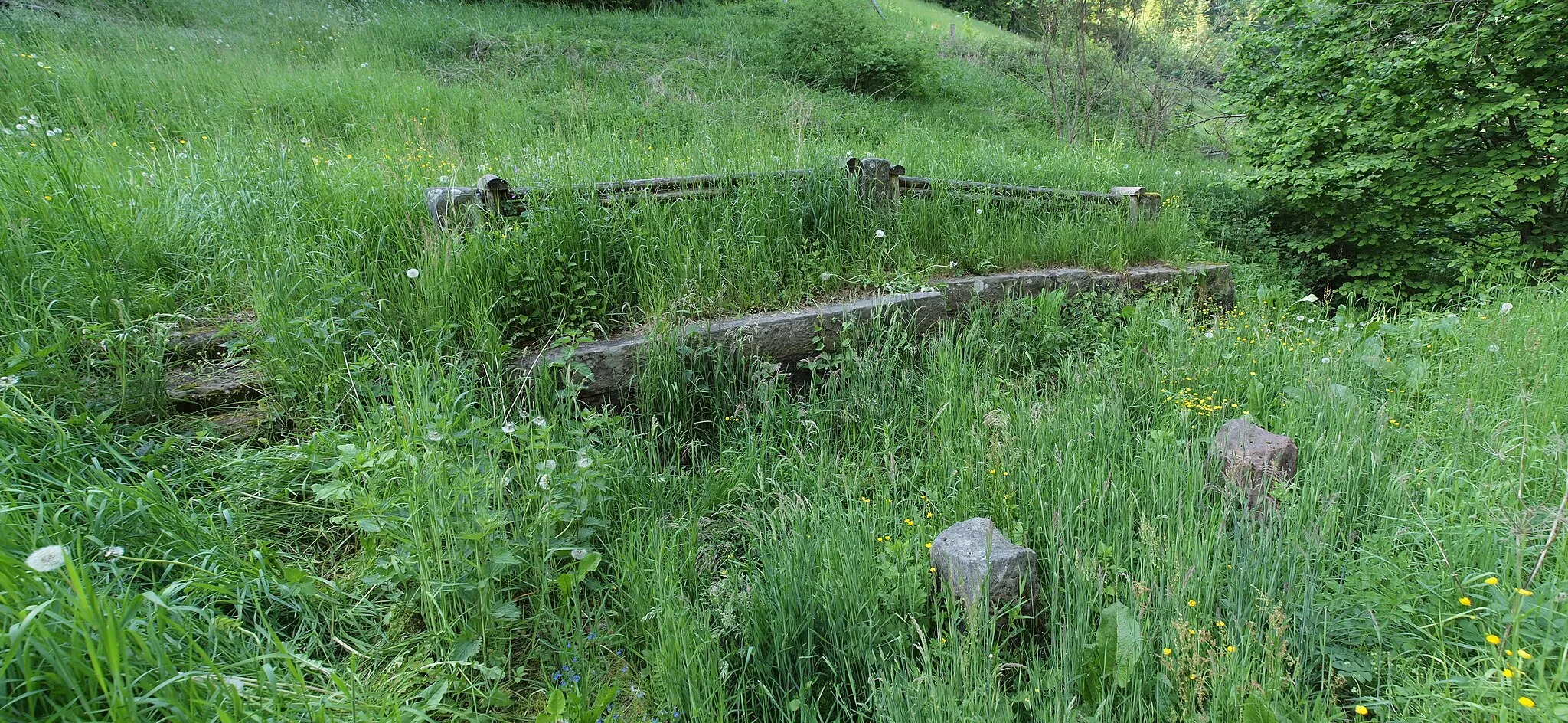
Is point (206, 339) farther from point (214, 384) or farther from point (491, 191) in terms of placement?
point (491, 191)

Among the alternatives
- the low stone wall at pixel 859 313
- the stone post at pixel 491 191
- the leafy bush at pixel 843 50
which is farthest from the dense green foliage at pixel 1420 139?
the stone post at pixel 491 191

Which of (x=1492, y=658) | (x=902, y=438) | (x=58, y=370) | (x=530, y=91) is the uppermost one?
(x=530, y=91)

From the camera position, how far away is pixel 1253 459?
9.27 ft

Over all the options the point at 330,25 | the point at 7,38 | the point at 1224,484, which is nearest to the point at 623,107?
the point at 330,25

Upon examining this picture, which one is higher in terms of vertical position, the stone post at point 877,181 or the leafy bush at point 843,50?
the leafy bush at point 843,50

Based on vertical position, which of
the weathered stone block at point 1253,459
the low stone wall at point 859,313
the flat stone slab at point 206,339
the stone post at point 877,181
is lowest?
the weathered stone block at point 1253,459

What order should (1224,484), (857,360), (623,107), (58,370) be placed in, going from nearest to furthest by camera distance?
(58,370) → (1224,484) → (857,360) → (623,107)

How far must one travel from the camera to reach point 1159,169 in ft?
33.6

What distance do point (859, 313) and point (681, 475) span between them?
1795 millimetres

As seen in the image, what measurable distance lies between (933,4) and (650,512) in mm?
32840

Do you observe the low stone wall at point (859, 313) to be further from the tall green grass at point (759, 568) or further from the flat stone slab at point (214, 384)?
the flat stone slab at point (214, 384)

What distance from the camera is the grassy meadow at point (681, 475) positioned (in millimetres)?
1930

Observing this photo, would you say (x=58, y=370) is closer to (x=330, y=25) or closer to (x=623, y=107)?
(x=623, y=107)

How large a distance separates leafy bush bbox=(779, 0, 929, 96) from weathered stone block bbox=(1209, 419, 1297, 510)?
1147 cm
